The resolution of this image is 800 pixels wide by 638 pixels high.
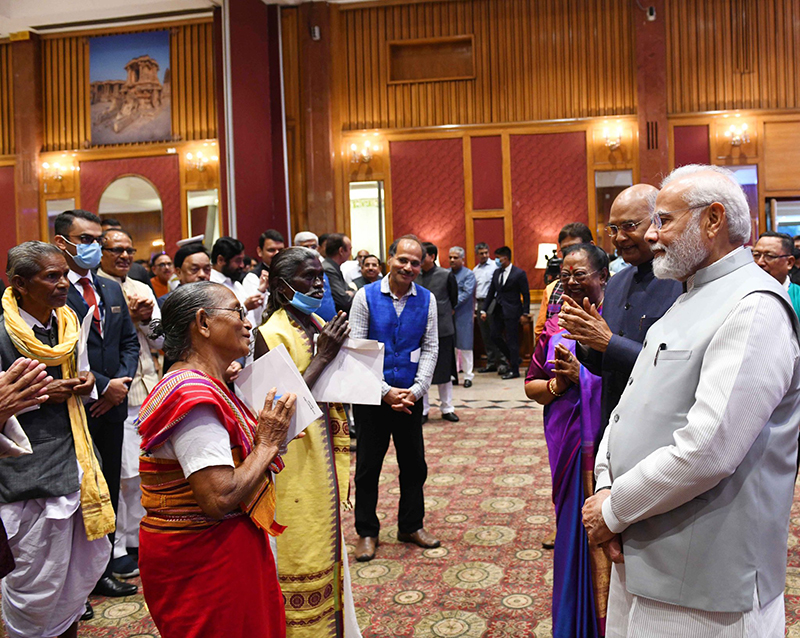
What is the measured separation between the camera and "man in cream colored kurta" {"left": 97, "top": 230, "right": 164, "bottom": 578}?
3637 millimetres

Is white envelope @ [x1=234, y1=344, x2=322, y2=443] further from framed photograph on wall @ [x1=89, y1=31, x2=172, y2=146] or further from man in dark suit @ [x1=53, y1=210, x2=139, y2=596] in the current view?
framed photograph on wall @ [x1=89, y1=31, x2=172, y2=146]

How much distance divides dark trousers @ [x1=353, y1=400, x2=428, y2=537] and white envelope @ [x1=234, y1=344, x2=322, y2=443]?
1596mm

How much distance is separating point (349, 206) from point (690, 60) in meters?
5.52

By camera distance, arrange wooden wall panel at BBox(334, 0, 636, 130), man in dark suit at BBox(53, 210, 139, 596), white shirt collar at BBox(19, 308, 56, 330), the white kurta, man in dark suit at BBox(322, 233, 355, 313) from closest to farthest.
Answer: the white kurta, white shirt collar at BBox(19, 308, 56, 330), man in dark suit at BBox(53, 210, 139, 596), man in dark suit at BBox(322, 233, 355, 313), wooden wall panel at BBox(334, 0, 636, 130)

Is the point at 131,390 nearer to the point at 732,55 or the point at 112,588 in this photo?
the point at 112,588

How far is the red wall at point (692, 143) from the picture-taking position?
35.1 ft

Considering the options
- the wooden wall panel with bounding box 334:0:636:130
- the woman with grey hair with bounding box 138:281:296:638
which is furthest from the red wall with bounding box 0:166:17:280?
the woman with grey hair with bounding box 138:281:296:638

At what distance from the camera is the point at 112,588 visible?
3.33 metres

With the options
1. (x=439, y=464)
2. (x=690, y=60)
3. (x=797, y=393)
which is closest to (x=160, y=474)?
(x=797, y=393)

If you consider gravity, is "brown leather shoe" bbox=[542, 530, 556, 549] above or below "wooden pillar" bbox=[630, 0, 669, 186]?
below

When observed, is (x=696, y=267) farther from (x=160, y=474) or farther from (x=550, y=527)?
(x=550, y=527)

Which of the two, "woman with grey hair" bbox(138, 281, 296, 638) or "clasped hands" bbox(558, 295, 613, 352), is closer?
"woman with grey hair" bbox(138, 281, 296, 638)

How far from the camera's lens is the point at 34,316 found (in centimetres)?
272

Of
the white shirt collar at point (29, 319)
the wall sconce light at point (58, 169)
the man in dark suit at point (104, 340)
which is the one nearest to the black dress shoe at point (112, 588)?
the man in dark suit at point (104, 340)
